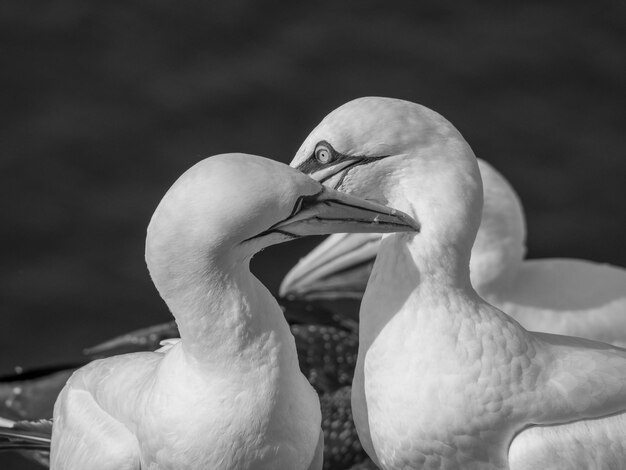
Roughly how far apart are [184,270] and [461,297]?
1.08 metres

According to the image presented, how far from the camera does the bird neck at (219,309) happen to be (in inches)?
181

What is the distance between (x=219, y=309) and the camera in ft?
15.5

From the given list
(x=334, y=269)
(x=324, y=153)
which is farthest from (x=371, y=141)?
(x=334, y=269)

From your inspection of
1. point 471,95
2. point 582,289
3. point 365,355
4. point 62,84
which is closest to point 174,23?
point 62,84

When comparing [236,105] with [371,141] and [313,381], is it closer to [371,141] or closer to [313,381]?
[313,381]

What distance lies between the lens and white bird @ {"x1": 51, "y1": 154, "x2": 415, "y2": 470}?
452 centimetres

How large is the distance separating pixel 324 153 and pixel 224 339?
2.51ft

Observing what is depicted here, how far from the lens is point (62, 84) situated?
30.5ft

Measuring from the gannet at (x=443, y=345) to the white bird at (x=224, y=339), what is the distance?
181 millimetres

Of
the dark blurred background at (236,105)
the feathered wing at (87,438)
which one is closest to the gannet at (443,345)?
the feathered wing at (87,438)

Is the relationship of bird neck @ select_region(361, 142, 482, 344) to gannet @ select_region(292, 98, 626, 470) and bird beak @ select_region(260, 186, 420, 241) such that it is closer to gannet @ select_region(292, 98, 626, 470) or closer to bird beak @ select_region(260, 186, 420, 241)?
gannet @ select_region(292, 98, 626, 470)

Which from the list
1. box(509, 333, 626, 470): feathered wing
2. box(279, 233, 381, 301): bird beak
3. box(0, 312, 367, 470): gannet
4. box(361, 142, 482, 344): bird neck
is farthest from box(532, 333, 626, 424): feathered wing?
box(279, 233, 381, 301): bird beak

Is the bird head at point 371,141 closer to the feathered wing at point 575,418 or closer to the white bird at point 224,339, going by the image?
the white bird at point 224,339

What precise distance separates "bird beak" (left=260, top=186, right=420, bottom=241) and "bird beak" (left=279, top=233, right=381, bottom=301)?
2.51 meters
